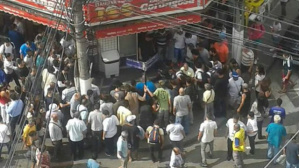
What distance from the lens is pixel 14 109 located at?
17281mm

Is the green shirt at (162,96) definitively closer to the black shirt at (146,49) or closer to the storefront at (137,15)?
the storefront at (137,15)

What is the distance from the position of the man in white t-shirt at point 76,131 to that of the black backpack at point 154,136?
157 cm

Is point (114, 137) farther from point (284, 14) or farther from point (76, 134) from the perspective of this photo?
point (284, 14)

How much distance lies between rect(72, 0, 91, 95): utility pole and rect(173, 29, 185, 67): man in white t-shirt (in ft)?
11.5

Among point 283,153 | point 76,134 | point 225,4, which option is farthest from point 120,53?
point 283,153

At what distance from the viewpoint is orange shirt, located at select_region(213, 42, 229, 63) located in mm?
20094

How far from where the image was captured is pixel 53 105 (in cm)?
1702

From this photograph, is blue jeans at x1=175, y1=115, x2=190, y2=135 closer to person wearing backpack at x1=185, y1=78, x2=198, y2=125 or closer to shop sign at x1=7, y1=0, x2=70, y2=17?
person wearing backpack at x1=185, y1=78, x2=198, y2=125

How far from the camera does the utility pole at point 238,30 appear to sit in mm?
20156

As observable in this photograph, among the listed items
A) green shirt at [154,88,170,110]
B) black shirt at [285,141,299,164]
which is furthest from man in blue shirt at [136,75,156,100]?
black shirt at [285,141,299,164]

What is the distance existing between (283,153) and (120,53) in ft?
20.8

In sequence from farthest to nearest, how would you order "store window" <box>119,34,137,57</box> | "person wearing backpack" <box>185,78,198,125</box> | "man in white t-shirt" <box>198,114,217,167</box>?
"store window" <box>119,34,137,57</box>
"person wearing backpack" <box>185,78,198,125</box>
"man in white t-shirt" <box>198,114,217,167</box>

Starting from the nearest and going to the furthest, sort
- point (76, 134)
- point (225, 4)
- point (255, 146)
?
point (76, 134)
point (255, 146)
point (225, 4)

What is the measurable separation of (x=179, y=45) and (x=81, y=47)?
3974mm
